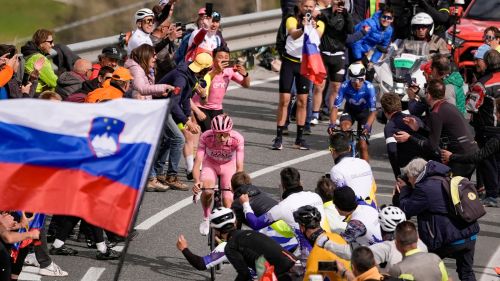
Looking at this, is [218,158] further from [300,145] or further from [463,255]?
[300,145]

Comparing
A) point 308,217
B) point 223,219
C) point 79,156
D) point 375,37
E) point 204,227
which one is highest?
point 79,156

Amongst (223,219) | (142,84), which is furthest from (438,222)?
(142,84)

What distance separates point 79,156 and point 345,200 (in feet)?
10.4

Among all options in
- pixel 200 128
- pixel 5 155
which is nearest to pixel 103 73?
pixel 200 128

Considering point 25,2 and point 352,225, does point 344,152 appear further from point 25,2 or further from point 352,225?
point 25,2

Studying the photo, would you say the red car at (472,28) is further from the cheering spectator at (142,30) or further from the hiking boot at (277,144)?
the cheering spectator at (142,30)

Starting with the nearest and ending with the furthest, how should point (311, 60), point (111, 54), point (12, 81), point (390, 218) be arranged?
point (390, 218) → point (12, 81) → point (111, 54) → point (311, 60)

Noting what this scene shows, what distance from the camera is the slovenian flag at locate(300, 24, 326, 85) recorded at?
21.0 metres

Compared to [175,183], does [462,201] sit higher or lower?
higher

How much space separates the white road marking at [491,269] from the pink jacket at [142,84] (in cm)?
450

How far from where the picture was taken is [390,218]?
1374 centimetres

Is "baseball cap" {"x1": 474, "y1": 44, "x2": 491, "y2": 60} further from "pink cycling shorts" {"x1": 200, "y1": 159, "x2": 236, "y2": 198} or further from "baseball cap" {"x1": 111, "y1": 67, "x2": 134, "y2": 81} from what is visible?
"baseball cap" {"x1": 111, "y1": 67, "x2": 134, "y2": 81}

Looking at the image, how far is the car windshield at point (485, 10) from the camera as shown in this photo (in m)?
25.4

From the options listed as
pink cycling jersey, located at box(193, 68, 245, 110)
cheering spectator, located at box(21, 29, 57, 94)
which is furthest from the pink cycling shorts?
cheering spectator, located at box(21, 29, 57, 94)
